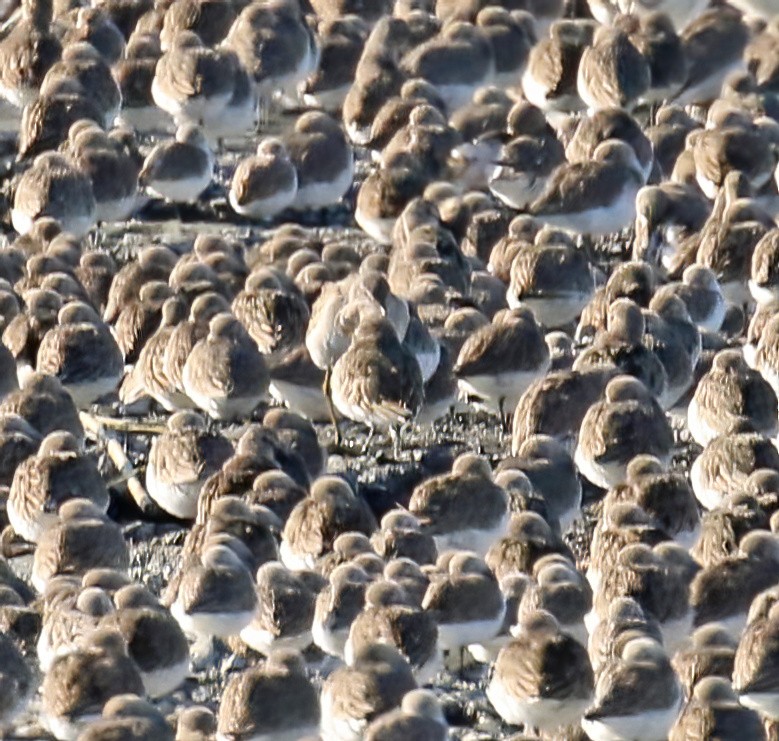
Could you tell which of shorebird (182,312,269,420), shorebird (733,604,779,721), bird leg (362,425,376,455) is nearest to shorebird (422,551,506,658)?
shorebird (733,604,779,721)

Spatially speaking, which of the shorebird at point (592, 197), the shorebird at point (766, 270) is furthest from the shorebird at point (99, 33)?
the shorebird at point (766, 270)

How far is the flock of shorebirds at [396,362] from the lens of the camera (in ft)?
39.1

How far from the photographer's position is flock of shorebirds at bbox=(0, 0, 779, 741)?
11.9 m

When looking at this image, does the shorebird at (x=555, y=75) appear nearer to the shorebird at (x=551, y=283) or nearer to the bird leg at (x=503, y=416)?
the shorebird at (x=551, y=283)

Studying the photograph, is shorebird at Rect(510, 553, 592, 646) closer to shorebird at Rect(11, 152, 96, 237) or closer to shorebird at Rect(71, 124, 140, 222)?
shorebird at Rect(11, 152, 96, 237)

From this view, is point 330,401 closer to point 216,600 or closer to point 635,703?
point 216,600

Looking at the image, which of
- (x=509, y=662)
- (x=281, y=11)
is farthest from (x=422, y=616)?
(x=281, y=11)

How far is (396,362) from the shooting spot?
48.1 ft

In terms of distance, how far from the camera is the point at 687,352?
15727 mm

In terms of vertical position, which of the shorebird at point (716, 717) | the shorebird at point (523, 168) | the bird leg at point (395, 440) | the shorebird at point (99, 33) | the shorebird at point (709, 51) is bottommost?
the shorebird at point (709, 51)

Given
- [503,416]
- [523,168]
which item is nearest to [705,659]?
[503,416]

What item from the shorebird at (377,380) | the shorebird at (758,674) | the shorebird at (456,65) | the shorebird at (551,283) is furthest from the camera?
the shorebird at (456,65)

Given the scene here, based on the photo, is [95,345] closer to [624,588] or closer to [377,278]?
[377,278]

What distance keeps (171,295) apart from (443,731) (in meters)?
5.42
